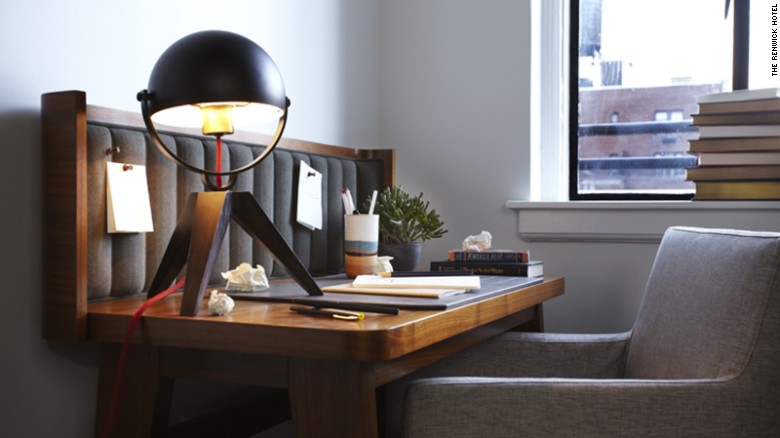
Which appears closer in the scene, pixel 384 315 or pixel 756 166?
pixel 384 315

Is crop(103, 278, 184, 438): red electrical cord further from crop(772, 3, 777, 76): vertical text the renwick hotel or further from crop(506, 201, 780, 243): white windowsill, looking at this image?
crop(772, 3, 777, 76): vertical text the renwick hotel

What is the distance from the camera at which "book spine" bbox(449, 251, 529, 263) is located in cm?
180

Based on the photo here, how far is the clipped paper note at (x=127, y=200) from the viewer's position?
1303mm

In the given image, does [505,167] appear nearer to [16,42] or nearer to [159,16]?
[159,16]

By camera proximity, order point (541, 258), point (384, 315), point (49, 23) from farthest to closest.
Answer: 1. point (541, 258)
2. point (49, 23)
3. point (384, 315)

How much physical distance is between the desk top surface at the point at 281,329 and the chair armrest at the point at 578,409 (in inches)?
3.9

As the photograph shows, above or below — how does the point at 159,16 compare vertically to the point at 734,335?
above

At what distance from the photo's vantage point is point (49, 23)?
1.31m

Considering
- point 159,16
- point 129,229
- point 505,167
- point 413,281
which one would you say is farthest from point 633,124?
point 129,229

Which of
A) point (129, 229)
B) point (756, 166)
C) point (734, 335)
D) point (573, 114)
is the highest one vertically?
point (573, 114)

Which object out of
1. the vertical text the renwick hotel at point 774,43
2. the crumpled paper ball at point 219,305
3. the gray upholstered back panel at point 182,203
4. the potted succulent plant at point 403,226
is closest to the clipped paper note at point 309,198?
the gray upholstered back panel at point 182,203

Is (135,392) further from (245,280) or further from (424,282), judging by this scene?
(424,282)

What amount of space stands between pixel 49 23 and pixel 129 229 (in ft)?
1.16

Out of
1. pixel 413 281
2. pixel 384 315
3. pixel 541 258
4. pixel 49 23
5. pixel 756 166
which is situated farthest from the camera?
pixel 541 258
